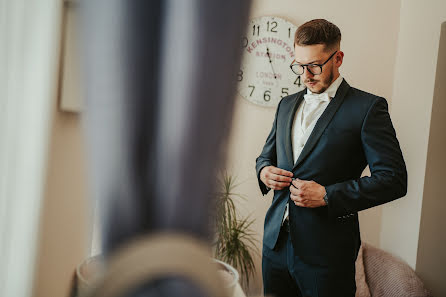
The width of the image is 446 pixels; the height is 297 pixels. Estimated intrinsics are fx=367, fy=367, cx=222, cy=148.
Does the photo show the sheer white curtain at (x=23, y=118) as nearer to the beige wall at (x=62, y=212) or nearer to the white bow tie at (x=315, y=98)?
the beige wall at (x=62, y=212)

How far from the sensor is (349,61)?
3.04 m

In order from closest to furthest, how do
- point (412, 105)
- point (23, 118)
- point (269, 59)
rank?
point (23, 118) → point (412, 105) → point (269, 59)

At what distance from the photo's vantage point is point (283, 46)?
9.58 ft

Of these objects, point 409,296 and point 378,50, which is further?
point 378,50

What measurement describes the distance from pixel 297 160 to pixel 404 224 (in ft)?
5.92

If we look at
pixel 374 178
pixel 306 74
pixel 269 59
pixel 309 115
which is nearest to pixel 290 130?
pixel 309 115

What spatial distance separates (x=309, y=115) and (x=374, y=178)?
1.22ft

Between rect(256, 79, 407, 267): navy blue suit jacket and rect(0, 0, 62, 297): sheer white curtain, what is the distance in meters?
1.09

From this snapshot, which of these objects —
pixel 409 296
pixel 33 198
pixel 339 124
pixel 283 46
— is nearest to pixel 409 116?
pixel 283 46

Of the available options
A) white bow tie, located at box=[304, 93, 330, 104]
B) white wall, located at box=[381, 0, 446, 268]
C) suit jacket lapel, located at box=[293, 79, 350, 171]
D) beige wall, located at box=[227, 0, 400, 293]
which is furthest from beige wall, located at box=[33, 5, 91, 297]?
white wall, located at box=[381, 0, 446, 268]

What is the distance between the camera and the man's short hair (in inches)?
57.3

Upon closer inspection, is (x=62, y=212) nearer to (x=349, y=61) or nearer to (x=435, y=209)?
(x=435, y=209)

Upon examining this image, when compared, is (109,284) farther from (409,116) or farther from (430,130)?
(409,116)

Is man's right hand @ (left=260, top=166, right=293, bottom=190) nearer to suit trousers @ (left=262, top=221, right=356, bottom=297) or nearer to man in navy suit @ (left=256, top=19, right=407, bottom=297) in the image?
man in navy suit @ (left=256, top=19, right=407, bottom=297)
